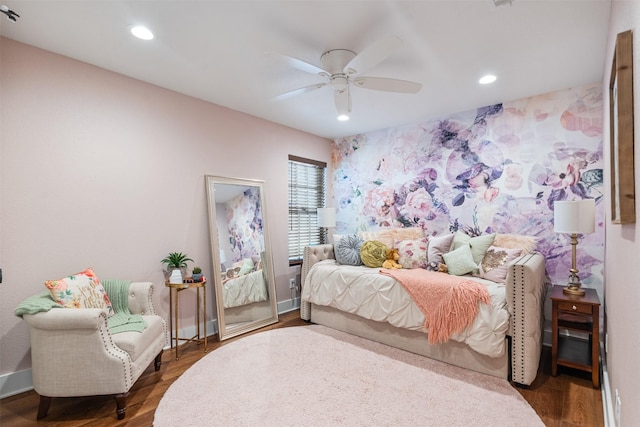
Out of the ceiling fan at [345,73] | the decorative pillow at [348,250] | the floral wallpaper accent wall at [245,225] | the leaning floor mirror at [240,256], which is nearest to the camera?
the ceiling fan at [345,73]

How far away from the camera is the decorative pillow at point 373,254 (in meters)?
3.62

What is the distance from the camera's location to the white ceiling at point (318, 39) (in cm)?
192

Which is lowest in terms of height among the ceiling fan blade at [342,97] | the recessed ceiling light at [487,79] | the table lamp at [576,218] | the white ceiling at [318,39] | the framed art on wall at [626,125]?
the table lamp at [576,218]

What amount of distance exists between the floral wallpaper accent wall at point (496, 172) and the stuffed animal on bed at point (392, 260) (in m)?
0.67

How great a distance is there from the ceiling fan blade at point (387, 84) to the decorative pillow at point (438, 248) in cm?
178

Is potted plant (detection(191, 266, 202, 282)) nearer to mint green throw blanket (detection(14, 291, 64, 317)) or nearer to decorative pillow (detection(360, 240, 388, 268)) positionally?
mint green throw blanket (detection(14, 291, 64, 317))

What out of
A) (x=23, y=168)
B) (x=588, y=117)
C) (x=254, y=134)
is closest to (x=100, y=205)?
(x=23, y=168)

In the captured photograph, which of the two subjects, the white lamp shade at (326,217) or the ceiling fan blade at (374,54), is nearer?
the ceiling fan blade at (374,54)

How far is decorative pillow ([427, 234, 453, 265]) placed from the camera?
3.46 metres

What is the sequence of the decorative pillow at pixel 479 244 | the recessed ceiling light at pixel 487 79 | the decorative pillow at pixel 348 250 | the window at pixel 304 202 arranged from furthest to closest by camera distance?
the window at pixel 304 202 → the decorative pillow at pixel 348 250 → the decorative pillow at pixel 479 244 → the recessed ceiling light at pixel 487 79

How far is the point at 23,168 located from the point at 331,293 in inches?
112

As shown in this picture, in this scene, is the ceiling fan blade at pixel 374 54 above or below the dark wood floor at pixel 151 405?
above

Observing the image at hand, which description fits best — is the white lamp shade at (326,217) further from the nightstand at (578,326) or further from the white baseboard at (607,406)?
the white baseboard at (607,406)

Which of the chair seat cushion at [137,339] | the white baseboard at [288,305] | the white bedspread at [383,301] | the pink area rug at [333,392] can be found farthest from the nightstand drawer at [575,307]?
the chair seat cushion at [137,339]
